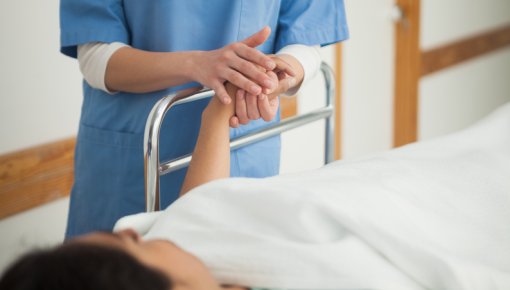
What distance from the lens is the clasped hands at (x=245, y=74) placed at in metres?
1.31

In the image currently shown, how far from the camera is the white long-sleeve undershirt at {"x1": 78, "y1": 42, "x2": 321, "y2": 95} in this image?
1431 millimetres

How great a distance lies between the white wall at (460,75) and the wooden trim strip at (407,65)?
0.30ft

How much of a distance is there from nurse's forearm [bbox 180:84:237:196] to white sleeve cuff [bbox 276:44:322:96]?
0.19 meters

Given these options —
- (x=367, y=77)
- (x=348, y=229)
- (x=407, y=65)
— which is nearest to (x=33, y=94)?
(x=348, y=229)

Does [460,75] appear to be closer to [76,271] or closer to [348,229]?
[348,229]

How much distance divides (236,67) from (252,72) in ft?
0.10

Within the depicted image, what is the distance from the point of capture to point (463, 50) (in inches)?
152

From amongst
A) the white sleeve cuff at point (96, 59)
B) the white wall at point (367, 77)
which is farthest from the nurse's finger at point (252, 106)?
the white wall at point (367, 77)

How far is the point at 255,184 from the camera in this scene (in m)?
1.16

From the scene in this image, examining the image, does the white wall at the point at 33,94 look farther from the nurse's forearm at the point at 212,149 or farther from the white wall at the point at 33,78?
the nurse's forearm at the point at 212,149

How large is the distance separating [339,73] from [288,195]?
2.04 metres

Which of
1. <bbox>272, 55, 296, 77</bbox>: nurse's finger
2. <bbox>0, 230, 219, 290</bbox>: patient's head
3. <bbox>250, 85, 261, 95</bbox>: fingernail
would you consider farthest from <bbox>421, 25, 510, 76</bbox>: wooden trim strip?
<bbox>0, 230, 219, 290</bbox>: patient's head

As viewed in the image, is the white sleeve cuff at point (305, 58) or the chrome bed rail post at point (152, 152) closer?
the chrome bed rail post at point (152, 152)

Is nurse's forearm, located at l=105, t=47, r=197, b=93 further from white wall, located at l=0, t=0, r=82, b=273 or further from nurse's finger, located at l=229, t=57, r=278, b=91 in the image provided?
white wall, located at l=0, t=0, r=82, b=273
